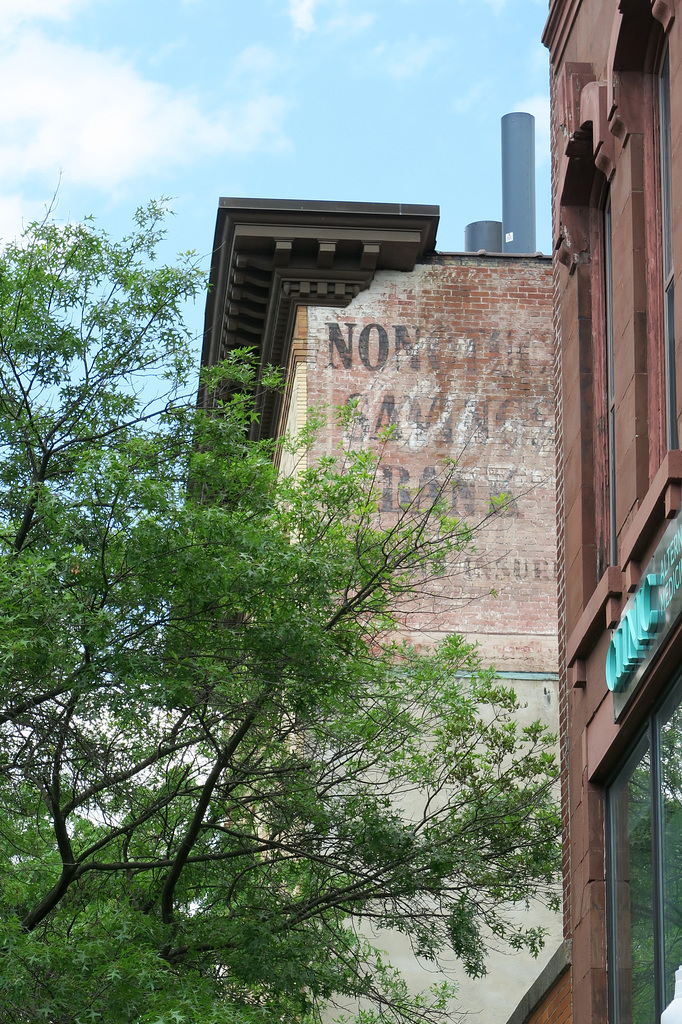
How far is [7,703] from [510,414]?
494 inches

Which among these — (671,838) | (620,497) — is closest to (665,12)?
(620,497)

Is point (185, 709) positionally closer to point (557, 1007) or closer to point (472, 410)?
point (557, 1007)

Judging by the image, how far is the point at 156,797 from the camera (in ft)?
48.0

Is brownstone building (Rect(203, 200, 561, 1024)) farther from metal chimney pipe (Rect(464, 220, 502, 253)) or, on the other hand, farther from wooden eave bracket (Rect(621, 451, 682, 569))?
wooden eave bracket (Rect(621, 451, 682, 569))

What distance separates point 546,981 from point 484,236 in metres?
23.4

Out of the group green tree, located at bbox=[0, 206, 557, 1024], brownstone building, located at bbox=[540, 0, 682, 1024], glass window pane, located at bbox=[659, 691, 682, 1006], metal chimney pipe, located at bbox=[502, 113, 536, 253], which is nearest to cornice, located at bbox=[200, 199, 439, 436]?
green tree, located at bbox=[0, 206, 557, 1024]

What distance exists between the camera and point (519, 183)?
117 ft

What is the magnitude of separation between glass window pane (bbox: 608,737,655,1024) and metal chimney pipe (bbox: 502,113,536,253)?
23821mm

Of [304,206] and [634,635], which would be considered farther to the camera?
[304,206]

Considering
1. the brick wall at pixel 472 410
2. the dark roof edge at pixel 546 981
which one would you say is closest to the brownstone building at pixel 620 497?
the dark roof edge at pixel 546 981

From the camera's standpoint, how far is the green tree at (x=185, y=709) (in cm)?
1210

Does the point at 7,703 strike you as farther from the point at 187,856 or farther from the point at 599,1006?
the point at 599,1006

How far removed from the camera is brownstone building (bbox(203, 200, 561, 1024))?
22266 mm

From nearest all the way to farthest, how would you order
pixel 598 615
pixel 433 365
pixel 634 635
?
1. pixel 634 635
2. pixel 598 615
3. pixel 433 365
